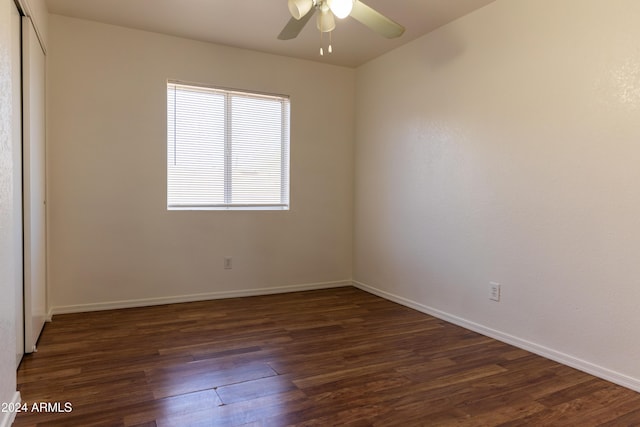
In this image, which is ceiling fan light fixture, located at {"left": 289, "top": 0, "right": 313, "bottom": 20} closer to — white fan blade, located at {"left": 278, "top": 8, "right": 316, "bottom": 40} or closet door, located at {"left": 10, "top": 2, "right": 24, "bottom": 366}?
white fan blade, located at {"left": 278, "top": 8, "right": 316, "bottom": 40}

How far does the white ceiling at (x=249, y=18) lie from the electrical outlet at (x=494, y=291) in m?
2.06

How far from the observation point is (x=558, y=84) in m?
2.60

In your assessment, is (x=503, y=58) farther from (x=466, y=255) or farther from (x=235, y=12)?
(x=235, y=12)

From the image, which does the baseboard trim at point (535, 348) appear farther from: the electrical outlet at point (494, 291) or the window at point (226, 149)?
the window at point (226, 149)

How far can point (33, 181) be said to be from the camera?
272 cm

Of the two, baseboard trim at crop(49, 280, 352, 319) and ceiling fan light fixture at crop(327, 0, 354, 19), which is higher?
ceiling fan light fixture at crop(327, 0, 354, 19)

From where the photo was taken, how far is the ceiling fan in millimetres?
2047

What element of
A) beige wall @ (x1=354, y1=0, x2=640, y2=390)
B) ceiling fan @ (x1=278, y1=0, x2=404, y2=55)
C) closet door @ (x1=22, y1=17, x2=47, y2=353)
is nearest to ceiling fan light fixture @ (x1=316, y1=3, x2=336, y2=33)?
ceiling fan @ (x1=278, y1=0, x2=404, y2=55)

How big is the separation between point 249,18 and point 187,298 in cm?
255

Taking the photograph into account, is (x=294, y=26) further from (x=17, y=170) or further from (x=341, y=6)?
(x=17, y=170)

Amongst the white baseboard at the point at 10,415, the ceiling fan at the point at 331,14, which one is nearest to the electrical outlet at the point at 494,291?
the ceiling fan at the point at 331,14

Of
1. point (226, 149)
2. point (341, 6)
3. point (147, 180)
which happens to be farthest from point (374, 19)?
point (147, 180)

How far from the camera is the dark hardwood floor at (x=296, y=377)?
191 centimetres

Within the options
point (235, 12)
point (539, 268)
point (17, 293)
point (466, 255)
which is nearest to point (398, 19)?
point (235, 12)
